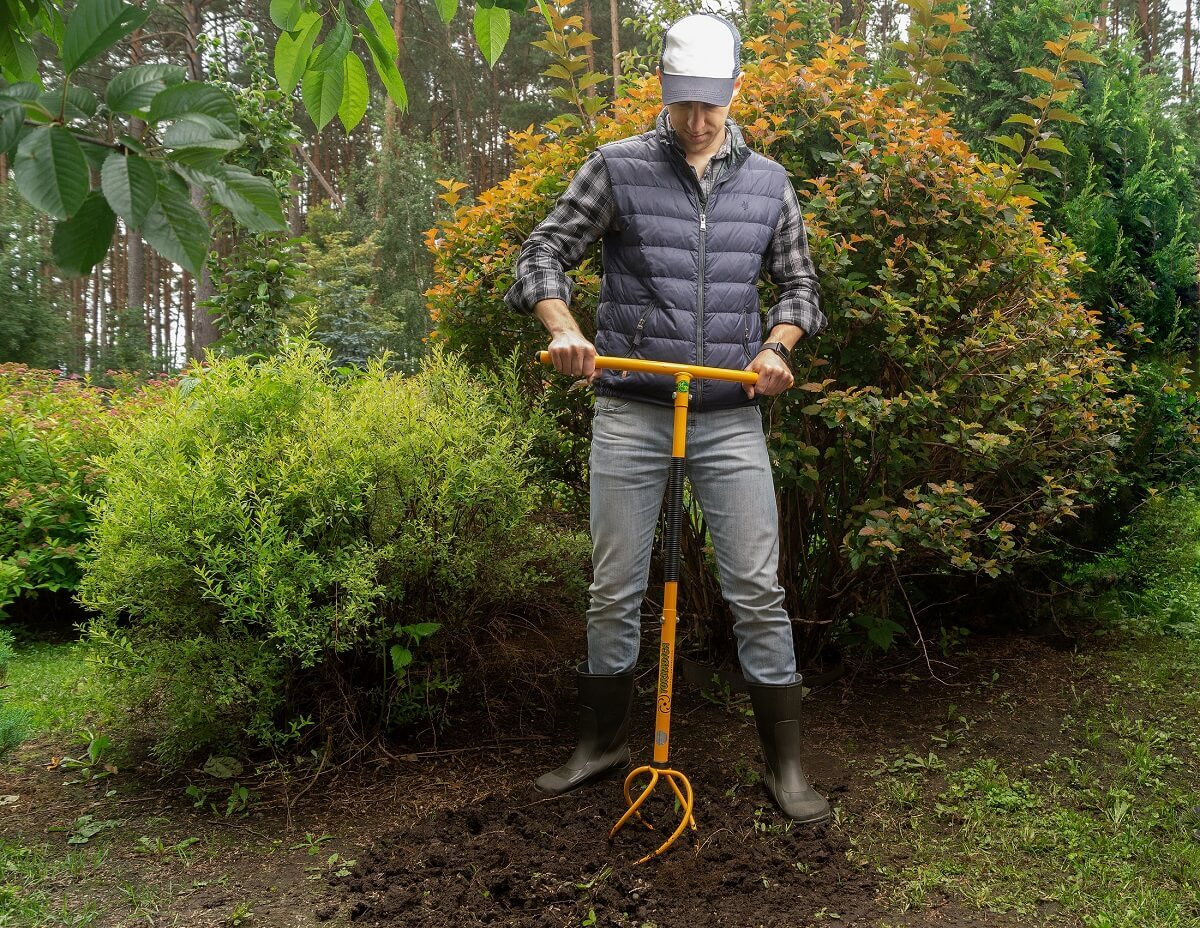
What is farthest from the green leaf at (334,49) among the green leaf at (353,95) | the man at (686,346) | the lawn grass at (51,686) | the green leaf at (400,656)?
the lawn grass at (51,686)

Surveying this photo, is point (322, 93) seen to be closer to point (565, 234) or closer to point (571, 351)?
point (571, 351)

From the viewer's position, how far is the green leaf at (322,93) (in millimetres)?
1803

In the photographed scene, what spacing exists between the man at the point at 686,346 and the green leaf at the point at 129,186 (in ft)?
5.79

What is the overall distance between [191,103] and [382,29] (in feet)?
2.66

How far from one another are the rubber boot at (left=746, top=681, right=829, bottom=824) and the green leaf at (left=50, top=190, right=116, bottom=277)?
234cm

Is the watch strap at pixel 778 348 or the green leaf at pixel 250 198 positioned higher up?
the green leaf at pixel 250 198

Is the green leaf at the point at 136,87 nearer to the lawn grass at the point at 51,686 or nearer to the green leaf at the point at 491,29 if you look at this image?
the green leaf at the point at 491,29

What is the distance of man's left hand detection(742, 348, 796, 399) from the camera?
2814mm

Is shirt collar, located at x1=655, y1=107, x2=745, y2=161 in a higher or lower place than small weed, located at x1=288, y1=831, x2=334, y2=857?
higher

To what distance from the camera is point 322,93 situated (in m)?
1.81

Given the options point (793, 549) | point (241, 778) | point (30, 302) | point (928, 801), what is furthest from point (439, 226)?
point (30, 302)

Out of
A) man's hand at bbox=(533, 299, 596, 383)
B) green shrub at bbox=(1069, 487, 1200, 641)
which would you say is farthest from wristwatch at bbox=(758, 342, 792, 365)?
green shrub at bbox=(1069, 487, 1200, 641)

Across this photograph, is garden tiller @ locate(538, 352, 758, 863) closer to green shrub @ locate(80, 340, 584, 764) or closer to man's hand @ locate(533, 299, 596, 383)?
man's hand @ locate(533, 299, 596, 383)

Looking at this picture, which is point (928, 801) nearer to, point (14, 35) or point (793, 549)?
point (793, 549)
